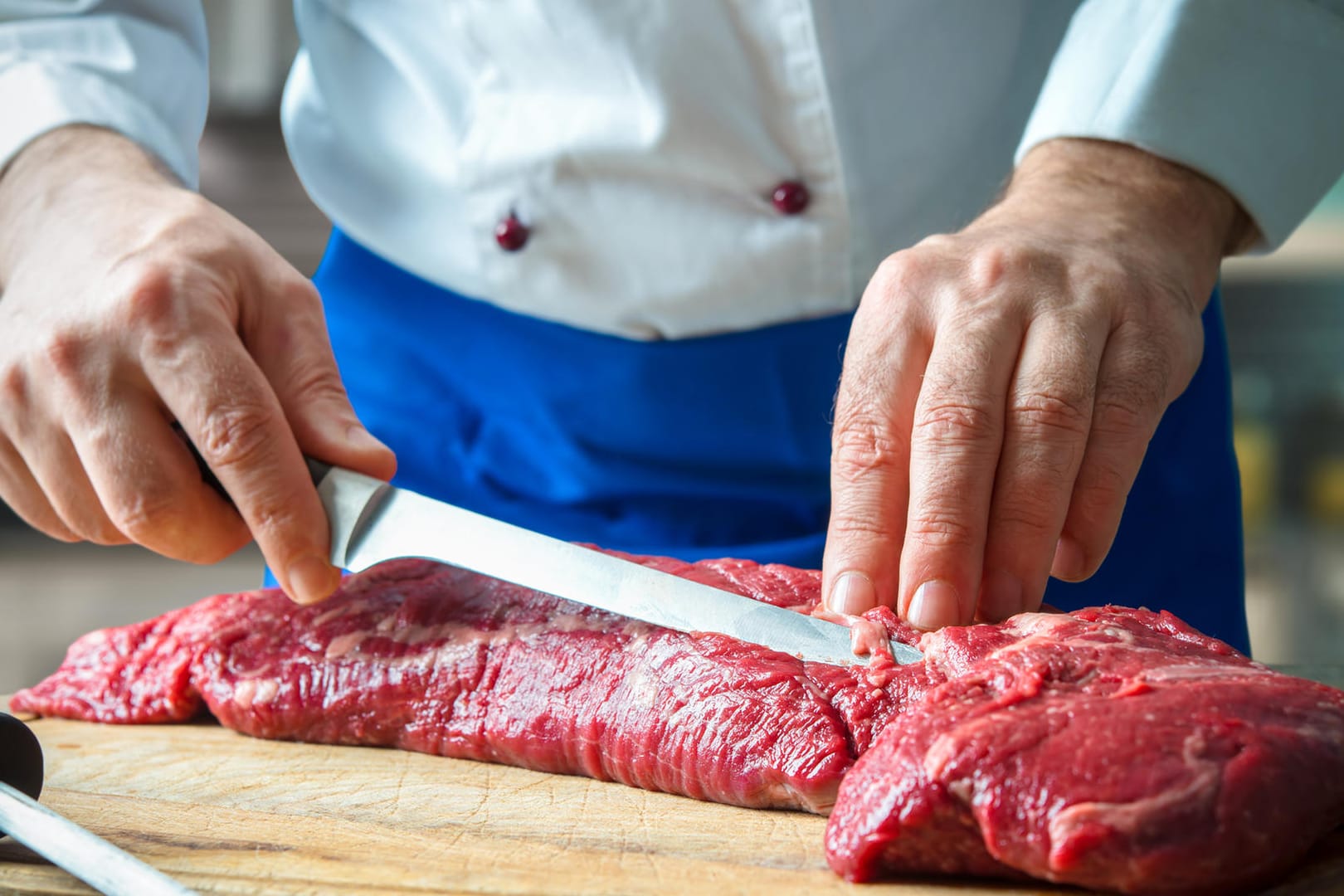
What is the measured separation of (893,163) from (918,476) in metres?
0.82

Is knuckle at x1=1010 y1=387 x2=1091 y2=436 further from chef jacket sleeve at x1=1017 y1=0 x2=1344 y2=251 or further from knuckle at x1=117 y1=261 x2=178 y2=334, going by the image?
knuckle at x1=117 y1=261 x2=178 y2=334

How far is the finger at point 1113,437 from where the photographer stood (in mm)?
1375

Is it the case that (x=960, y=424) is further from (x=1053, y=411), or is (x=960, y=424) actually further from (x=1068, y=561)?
(x=1068, y=561)

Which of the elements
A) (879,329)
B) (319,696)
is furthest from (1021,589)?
(319,696)

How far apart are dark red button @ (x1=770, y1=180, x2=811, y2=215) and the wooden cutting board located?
0.98m

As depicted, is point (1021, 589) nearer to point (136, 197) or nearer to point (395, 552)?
point (395, 552)

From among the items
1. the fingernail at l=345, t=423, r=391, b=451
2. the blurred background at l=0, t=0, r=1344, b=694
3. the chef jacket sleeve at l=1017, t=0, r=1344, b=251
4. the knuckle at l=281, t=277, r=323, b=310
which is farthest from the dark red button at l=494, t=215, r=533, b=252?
the blurred background at l=0, t=0, r=1344, b=694

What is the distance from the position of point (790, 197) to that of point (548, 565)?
79 cm

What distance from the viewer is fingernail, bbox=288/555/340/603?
61.9 inches

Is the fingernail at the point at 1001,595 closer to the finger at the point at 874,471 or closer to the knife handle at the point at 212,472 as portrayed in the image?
the finger at the point at 874,471

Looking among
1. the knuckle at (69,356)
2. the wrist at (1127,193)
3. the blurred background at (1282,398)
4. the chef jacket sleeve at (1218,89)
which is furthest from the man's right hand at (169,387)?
the blurred background at (1282,398)

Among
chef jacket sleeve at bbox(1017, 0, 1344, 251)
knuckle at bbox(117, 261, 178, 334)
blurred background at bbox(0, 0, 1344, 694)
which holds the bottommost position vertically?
blurred background at bbox(0, 0, 1344, 694)

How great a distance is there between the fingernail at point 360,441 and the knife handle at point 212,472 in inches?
1.8

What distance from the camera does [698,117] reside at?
1888 millimetres
